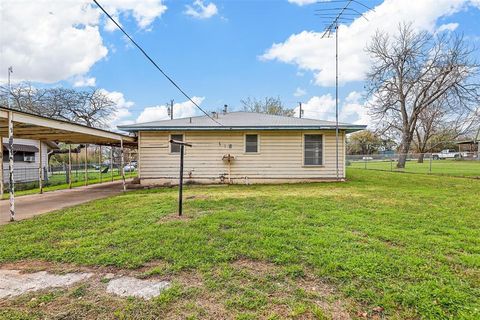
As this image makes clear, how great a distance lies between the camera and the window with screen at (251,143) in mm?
10875

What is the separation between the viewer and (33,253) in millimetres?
3383

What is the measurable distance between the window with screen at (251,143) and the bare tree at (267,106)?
→ 20.1 m

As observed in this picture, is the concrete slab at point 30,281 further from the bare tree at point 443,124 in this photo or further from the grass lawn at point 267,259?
the bare tree at point 443,124

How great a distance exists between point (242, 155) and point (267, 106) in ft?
70.0

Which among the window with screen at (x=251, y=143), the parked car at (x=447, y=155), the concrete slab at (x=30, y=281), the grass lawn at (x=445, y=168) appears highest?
the window with screen at (x=251, y=143)

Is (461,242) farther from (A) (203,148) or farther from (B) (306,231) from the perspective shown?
(A) (203,148)

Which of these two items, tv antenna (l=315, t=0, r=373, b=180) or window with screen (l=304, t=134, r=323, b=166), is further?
window with screen (l=304, t=134, r=323, b=166)

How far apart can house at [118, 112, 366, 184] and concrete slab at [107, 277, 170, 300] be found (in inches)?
323

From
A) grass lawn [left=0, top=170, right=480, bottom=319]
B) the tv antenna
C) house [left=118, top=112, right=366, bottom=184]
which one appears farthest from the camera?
Result: house [left=118, top=112, right=366, bottom=184]

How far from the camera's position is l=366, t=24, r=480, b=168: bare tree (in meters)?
20.1

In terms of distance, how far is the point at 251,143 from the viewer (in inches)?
429

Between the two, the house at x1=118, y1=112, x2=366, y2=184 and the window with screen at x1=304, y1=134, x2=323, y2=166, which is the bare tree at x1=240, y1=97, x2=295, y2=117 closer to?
the window with screen at x1=304, y1=134, x2=323, y2=166

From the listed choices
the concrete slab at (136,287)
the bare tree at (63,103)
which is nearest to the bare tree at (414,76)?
the concrete slab at (136,287)

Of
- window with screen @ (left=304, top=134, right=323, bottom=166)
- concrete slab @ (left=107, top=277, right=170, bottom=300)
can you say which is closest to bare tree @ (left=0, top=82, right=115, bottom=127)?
window with screen @ (left=304, top=134, right=323, bottom=166)
